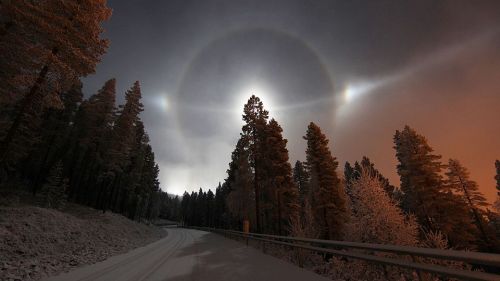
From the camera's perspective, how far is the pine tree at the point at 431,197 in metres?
28.3

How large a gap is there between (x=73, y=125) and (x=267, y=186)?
101 feet

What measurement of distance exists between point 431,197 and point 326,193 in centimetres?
1226

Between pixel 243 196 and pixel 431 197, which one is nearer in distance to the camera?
pixel 431 197

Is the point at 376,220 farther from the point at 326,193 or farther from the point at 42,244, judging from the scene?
the point at 42,244

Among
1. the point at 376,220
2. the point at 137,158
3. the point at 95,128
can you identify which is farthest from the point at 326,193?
the point at 137,158

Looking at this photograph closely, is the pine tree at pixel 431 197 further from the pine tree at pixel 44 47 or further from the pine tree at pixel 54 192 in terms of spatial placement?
the pine tree at pixel 54 192

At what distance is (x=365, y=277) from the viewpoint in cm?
902

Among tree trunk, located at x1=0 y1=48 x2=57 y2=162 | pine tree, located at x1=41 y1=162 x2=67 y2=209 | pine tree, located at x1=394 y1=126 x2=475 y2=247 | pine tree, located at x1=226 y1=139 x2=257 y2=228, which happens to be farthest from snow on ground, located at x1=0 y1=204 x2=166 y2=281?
pine tree, located at x1=394 y1=126 x2=475 y2=247

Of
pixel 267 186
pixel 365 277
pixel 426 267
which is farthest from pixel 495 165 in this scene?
pixel 426 267

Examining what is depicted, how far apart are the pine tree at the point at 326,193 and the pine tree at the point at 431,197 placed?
9.06 metres

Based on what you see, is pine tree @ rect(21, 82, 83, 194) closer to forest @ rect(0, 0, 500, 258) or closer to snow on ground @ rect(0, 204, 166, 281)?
forest @ rect(0, 0, 500, 258)

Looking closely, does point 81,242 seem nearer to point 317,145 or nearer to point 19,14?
point 19,14

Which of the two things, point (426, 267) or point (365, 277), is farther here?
point (365, 277)

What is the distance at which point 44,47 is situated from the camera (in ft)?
39.5
